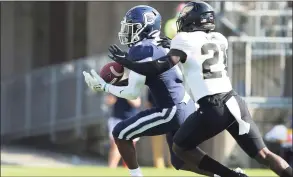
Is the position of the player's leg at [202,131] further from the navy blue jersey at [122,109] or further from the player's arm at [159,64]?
the navy blue jersey at [122,109]

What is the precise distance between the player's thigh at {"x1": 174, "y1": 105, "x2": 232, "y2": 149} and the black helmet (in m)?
0.72

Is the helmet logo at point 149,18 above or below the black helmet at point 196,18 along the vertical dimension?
below

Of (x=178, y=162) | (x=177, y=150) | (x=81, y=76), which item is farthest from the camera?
(x=81, y=76)

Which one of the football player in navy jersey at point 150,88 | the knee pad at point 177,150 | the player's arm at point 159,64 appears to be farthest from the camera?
the football player in navy jersey at point 150,88

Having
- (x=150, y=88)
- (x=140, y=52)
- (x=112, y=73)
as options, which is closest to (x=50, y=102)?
(x=112, y=73)

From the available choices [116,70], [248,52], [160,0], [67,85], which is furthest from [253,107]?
[116,70]

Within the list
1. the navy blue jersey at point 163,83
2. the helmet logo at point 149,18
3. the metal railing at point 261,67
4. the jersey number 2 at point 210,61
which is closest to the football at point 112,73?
the navy blue jersey at point 163,83

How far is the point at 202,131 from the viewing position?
281 inches

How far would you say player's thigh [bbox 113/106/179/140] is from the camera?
7.79 metres

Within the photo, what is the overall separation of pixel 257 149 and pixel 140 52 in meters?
1.40

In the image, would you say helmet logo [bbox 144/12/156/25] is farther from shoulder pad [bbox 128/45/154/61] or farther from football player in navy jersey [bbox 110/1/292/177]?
football player in navy jersey [bbox 110/1/292/177]

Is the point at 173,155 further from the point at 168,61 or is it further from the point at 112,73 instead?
the point at 168,61

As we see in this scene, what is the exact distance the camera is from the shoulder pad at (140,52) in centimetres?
753

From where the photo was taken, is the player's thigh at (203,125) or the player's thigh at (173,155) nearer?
the player's thigh at (203,125)
